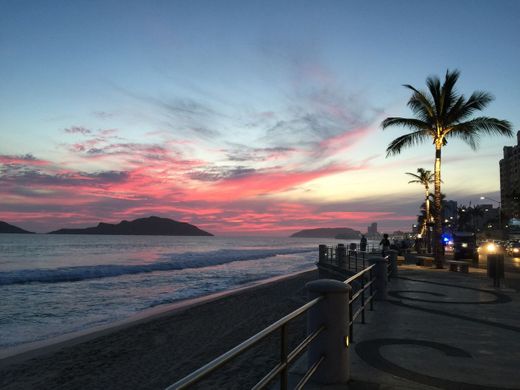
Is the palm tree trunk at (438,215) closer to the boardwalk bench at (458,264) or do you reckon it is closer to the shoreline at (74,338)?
the boardwalk bench at (458,264)

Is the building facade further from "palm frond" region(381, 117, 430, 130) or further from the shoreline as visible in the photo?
the shoreline

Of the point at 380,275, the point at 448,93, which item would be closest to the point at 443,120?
the point at 448,93

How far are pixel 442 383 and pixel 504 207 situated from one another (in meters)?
223

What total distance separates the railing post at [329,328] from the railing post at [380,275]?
708 cm

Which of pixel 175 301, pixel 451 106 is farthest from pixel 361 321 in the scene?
pixel 451 106

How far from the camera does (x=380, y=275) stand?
480 inches

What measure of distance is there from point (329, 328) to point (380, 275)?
7.46m

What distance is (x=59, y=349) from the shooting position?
12117 millimetres

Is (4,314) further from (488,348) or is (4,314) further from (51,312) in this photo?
(488,348)

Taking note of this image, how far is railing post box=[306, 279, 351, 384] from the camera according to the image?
523cm

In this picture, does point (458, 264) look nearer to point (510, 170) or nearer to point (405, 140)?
point (405, 140)

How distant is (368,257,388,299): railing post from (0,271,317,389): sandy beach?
2.68 metres

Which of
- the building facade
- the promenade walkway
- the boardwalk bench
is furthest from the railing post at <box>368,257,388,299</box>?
the building facade

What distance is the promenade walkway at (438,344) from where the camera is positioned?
5590 mm
